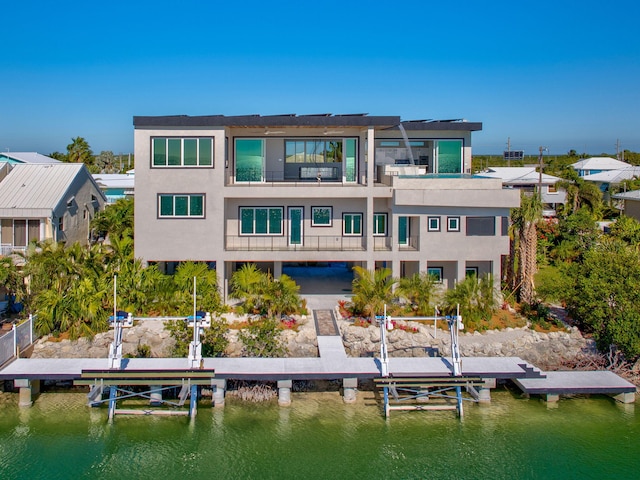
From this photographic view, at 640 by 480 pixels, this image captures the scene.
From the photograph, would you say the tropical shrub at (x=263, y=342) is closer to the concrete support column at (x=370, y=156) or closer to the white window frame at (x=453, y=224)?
the concrete support column at (x=370, y=156)

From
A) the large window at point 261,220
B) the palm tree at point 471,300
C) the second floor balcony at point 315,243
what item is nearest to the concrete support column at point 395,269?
the second floor balcony at point 315,243

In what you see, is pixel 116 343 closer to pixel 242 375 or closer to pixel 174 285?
pixel 242 375

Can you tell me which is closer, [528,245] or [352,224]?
[528,245]

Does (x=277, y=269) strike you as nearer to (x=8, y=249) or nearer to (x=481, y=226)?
(x=481, y=226)

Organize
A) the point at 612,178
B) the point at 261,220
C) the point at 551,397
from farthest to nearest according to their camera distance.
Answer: the point at 612,178 < the point at 261,220 < the point at 551,397

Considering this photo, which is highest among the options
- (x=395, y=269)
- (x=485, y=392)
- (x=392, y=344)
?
(x=395, y=269)

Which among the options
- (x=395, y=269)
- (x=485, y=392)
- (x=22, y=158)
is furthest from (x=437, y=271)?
(x=22, y=158)

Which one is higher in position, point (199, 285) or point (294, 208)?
point (294, 208)

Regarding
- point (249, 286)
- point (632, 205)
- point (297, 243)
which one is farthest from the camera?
point (632, 205)
